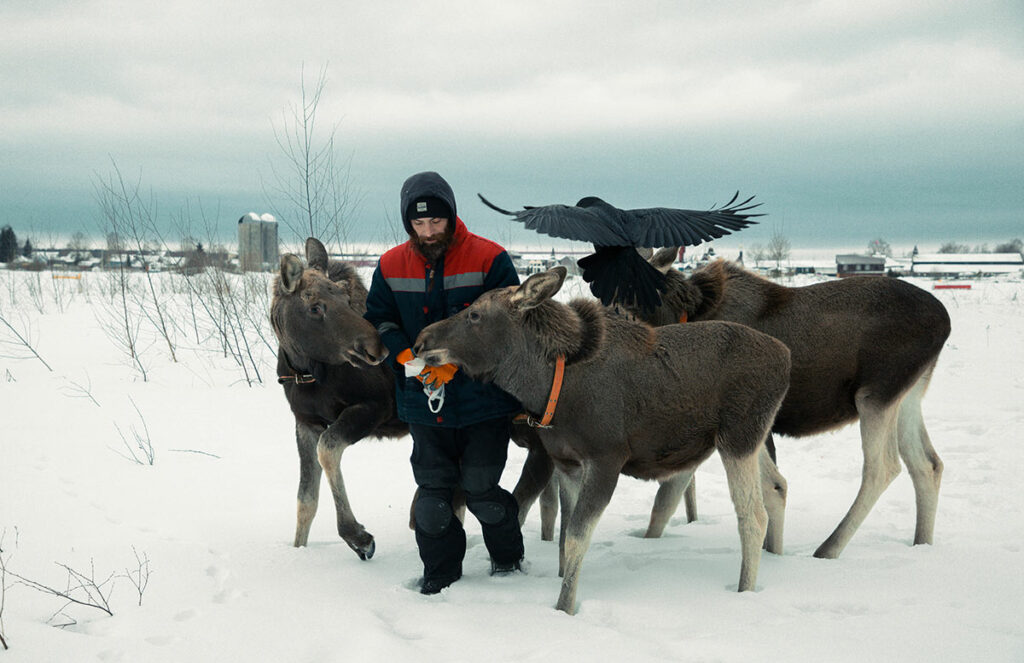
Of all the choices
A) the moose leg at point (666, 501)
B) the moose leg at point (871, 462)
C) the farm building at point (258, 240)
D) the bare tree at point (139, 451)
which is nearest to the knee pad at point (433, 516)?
the moose leg at point (666, 501)

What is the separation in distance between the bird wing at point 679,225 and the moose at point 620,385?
0.64m

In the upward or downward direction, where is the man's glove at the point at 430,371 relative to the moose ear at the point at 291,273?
downward

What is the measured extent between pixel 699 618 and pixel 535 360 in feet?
5.53

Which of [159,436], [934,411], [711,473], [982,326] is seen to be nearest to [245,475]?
[159,436]

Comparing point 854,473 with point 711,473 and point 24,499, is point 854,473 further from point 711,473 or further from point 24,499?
point 24,499

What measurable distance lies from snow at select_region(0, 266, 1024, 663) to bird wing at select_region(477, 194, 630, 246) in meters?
2.13

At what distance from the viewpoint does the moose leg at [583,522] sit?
4.05 meters

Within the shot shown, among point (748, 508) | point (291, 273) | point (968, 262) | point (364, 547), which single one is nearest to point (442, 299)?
point (291, 273)

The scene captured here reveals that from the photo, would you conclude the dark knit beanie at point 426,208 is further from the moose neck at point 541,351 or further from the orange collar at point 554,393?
the orange collar at point 554,393

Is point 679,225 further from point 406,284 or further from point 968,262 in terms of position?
point 968,262

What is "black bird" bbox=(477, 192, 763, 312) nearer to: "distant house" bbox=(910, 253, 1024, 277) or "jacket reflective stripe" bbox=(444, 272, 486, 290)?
"jacket reflective stripe" bbox=(444, 272, 486, 290)

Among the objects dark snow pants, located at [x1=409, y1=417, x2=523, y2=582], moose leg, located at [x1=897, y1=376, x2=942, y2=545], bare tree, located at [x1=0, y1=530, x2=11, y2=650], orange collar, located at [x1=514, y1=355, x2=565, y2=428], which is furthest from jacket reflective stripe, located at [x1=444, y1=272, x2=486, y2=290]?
moose leg, located at [x1=897, y1=376, x2=942, y2=545]

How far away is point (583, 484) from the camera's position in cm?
415

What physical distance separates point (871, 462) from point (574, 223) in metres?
2.85
